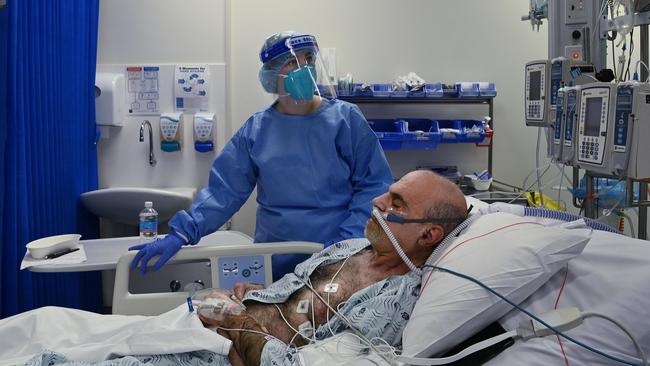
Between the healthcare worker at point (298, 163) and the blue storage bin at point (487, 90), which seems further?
the blue storage bin at point (487, 90)

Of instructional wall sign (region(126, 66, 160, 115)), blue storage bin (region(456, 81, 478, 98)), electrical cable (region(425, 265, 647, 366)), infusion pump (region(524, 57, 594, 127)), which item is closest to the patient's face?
electrical cable (region(425, 265, 647, 366))

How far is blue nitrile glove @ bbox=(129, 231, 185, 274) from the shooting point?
198 cm

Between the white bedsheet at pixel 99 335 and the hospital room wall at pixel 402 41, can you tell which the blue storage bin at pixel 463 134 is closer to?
the hospital room wall at pixel 402 41

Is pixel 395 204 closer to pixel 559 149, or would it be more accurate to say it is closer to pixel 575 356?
pixel 575 356

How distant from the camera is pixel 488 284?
121 cm

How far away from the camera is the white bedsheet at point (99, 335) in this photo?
1.45 m

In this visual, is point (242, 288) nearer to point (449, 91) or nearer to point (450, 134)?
point (450, 134)

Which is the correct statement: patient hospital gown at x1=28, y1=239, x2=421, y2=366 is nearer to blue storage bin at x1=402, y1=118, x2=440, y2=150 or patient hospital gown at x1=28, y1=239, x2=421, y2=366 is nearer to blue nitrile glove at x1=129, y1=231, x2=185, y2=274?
blue nitrile glove at x1=129, y1=231, x2=185, y2=274

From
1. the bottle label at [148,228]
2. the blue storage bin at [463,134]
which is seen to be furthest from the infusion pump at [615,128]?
the bottle label at [148,228]

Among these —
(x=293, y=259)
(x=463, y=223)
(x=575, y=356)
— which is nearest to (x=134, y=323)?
(x=293, y=259)

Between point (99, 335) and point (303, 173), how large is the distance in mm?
1017

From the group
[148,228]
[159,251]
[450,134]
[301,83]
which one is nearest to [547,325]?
[159,251]

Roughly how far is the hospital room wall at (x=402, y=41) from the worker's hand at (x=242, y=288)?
2.09 m

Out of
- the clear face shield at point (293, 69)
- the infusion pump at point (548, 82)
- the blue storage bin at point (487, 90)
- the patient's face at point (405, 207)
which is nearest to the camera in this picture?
the patient's face at point (405, 207)
